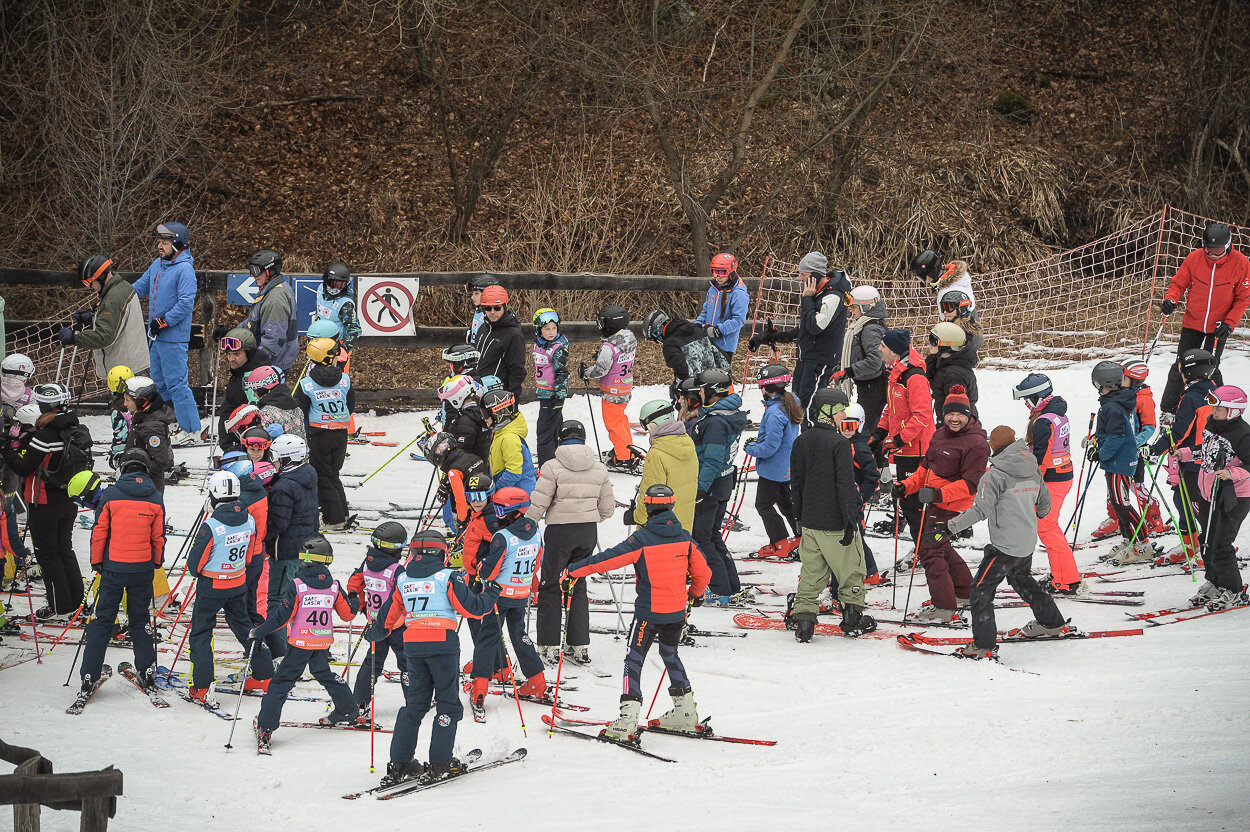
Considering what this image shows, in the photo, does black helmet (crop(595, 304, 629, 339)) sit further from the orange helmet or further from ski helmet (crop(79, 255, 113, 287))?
ski helmet (crop(79, 255, 113, 287))

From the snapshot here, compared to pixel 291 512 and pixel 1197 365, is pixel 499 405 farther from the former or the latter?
pixel 1197 365

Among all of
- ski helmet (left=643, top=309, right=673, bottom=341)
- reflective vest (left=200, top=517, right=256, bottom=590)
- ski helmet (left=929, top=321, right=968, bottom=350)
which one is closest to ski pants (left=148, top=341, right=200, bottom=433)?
ski helmet (left=643, top=309, right=673, bottom=341)

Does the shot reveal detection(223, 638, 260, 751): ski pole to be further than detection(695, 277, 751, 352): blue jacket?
No

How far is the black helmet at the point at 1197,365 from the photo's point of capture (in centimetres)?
907

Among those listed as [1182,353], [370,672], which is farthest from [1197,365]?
[370,672]

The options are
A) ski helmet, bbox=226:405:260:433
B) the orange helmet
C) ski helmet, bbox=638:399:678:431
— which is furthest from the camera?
the orange helmet

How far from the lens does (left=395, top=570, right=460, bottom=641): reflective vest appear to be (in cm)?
619

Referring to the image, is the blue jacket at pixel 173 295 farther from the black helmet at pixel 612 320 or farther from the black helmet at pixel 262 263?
the black helmet at pixel 612 320

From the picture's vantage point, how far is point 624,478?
12008 millimetres

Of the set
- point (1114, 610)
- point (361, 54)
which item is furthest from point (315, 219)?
point (1114, 610)

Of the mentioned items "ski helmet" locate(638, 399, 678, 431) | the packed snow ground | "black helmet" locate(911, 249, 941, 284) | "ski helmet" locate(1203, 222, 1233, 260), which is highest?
"ski helmet" locate(1203, 222, 1233, 260)

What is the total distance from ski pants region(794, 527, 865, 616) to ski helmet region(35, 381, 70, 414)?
520 cm

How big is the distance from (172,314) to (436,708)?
6.64 metres

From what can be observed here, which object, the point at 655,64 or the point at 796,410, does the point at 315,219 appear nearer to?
the point at 655,64
